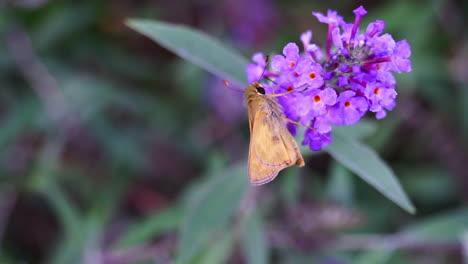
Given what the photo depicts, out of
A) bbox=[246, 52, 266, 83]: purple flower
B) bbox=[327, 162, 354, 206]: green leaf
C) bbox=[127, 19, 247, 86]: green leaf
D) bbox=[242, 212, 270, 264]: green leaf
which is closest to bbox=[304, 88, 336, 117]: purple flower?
bbox=[246, 52, 266, 83]: purple flower

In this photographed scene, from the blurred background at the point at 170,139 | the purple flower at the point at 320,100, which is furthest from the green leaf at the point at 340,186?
the purple flower at the point at 320,100

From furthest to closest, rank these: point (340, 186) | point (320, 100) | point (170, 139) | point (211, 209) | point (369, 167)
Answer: point (170, 139), point (340, 186), point (211, 209), point (369, 167), point (320, 100)

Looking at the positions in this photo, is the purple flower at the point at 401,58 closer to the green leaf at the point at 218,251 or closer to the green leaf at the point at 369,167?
the green leaf at the point at 369,167

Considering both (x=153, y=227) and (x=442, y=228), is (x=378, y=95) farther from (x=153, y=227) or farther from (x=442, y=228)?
(x=153, y=227)

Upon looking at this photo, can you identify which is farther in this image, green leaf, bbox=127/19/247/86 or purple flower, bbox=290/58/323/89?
green leaf, bbox=127/19/247/86

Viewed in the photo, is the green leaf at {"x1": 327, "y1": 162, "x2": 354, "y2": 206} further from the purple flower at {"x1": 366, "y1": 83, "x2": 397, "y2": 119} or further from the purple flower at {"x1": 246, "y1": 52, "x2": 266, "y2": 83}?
the purple flower at {"x1": 366, "y1": 83, "x2": 397, "y2": 119}

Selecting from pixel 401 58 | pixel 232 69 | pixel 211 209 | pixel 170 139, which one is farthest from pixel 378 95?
pixel 170 139

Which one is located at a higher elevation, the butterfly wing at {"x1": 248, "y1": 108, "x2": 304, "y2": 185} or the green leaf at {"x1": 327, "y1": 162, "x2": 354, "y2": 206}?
the green leaf at {"x1": 327, "y1": 162, "x2": 354, "y2": 206}
